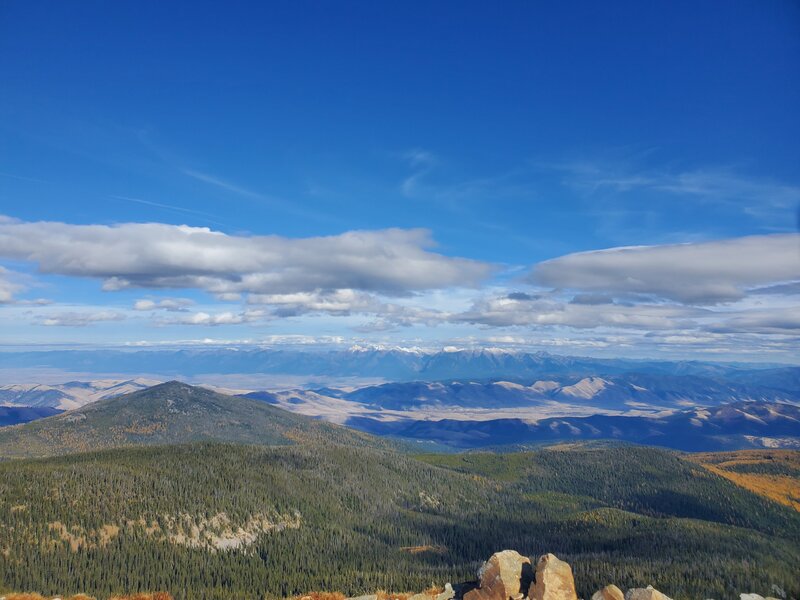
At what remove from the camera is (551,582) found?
119000 millimetres

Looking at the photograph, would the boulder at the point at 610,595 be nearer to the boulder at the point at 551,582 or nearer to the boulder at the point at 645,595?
the boulder at the point at 645,595

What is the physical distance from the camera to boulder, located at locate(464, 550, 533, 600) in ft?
395

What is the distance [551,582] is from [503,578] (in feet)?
33.2

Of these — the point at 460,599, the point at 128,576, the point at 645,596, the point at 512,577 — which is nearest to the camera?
the point at 645,596

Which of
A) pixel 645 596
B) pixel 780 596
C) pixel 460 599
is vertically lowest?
pixel 780 596

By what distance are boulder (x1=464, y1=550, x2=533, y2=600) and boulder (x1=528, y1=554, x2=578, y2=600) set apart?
130 inches

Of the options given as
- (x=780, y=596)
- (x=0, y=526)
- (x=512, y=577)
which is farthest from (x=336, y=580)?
(x=780, y=596)

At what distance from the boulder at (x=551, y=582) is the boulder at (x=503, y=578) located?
3.31m

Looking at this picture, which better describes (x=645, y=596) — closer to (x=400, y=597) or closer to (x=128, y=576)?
(x=400, y=597)

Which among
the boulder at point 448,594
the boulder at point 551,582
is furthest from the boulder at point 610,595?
the boulder at point 448,594

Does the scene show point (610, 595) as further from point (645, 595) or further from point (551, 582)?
point (551, 582)

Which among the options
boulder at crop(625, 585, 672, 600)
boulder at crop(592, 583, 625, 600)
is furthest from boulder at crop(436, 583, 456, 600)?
boulder at crop(625, 585, 672, 600)

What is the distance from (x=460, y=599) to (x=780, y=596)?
13362cm

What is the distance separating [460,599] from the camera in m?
130
